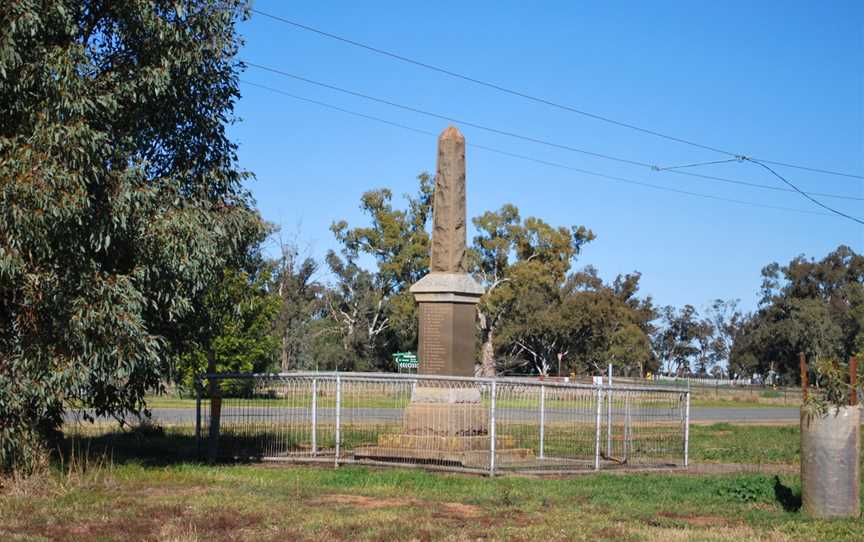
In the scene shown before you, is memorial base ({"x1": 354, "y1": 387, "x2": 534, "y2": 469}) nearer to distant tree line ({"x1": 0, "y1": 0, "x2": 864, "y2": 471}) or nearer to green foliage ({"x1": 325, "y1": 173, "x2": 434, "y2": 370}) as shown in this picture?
distant tree line ({"x1": 0, "y1": 0, "x2": 864, "y2": 471})

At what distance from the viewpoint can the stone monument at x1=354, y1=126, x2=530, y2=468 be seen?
683 inches

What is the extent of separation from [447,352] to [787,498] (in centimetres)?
699

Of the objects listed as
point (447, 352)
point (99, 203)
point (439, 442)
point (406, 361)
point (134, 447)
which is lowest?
point (134, 447)

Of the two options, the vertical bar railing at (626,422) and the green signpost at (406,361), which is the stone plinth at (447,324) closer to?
the vertical bar railing at (626,422)

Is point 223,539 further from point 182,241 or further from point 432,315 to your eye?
point 432,315

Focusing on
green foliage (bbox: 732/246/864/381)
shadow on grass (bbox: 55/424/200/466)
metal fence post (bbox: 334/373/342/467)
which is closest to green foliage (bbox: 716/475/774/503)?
metal fence post (bbox: 334/373/342/467)

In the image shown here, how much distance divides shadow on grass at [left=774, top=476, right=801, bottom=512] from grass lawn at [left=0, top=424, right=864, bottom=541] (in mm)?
24

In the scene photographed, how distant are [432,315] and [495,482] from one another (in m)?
4.93

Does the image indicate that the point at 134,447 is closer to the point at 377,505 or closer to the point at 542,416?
the point at 542,416

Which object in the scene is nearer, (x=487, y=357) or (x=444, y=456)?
(x=444, y=456)

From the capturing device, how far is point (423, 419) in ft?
57.8

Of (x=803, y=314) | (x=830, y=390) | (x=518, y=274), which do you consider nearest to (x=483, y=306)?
(x=518, y=274)

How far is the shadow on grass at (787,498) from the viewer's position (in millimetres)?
13033

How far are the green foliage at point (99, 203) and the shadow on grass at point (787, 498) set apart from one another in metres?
8.19
